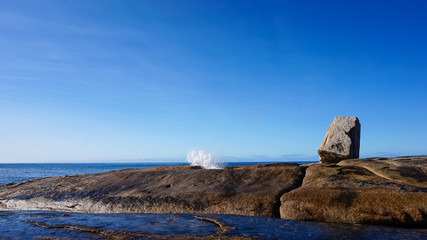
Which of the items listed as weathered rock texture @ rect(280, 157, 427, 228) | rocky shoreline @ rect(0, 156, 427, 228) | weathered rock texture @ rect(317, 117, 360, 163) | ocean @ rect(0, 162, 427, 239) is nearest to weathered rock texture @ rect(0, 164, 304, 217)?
rocky shoreline @ rect(0, 156, 427, 228)

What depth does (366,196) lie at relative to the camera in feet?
27.4

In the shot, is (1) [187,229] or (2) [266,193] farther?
(2) [266,193]

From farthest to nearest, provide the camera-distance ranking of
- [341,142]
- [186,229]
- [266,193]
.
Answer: [341,142], [266,193], [186,229]

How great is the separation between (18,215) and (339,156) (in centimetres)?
1207

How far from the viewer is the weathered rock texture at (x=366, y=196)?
7687mm

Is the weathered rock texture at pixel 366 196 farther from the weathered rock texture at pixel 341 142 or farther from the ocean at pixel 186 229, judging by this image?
the weathered rock texture at pixel 341 142

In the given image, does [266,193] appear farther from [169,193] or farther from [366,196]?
[169,193]

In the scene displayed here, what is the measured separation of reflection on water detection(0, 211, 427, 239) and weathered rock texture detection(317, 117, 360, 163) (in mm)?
6739

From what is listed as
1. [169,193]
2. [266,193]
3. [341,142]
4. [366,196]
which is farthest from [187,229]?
[341,142]

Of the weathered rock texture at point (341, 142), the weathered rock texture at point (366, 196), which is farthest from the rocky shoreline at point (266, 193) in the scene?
the weathered rock texture at point (341, 142)

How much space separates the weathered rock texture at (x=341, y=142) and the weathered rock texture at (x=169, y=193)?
2.86 m

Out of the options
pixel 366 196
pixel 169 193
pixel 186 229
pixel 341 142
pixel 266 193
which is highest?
pixel 341 142

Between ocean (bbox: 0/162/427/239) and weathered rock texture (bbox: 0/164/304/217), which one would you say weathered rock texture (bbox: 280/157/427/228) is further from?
weathered rock texture (bbox: 0/164/304/217)

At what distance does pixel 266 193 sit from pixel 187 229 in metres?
3.41
